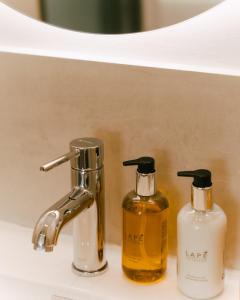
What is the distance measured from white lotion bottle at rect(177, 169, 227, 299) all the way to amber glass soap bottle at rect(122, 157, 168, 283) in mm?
29

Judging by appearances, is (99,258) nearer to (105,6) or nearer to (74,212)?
(74,212)

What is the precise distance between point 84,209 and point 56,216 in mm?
71

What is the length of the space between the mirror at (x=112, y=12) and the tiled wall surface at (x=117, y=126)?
5cm

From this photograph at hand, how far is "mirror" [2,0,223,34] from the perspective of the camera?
0.75 m

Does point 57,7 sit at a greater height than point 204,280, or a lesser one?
greater

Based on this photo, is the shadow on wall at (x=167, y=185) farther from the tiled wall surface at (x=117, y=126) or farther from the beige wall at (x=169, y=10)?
the beige wall at (x=169, y=10)

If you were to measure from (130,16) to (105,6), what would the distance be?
4 centimetres

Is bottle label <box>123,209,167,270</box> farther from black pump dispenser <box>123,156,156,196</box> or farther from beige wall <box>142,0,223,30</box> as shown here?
beige wall <box>142,0,223,30</box>

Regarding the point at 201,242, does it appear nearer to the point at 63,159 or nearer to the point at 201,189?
the point at 201,189

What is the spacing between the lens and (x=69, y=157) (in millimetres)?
773

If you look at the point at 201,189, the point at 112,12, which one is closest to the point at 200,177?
the point at 201,189

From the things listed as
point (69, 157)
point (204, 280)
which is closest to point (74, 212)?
point (69, 157)

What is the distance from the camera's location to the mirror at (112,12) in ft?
2.47

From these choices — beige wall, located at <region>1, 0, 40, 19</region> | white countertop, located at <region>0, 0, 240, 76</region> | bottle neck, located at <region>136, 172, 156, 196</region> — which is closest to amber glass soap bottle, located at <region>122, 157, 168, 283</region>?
bottle neck, located at <region>136, 172, 156, 196</region>
